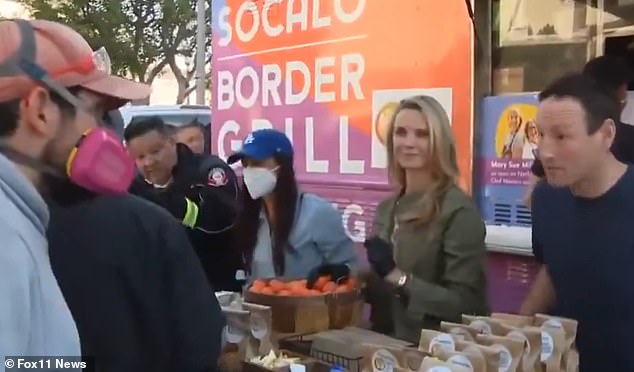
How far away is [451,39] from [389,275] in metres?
1.46

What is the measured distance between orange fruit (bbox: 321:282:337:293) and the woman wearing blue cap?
490 mm

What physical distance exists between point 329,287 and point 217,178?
5.04ft

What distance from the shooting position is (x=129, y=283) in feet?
7.11

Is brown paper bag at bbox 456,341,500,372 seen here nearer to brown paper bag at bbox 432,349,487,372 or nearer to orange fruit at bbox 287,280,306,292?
brown paper bag at bbox 432,349,487,372

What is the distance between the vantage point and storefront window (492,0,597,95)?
3.88 metres

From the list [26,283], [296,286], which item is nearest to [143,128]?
[296,286]

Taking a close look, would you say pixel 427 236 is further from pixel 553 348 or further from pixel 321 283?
pixel 553 348

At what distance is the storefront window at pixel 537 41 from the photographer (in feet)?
12.7

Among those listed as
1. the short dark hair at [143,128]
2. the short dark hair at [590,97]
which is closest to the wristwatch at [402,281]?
the short dark hair at [590,97]

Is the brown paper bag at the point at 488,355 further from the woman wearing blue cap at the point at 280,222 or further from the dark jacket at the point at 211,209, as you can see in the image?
the dark jacket at the point at 211,209

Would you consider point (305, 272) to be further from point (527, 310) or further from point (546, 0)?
point (546, 0)

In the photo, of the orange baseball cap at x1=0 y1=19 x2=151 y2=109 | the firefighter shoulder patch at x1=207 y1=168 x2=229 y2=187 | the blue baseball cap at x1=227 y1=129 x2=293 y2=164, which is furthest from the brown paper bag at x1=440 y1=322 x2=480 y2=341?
A: the firefighter shoulder patch at x1=207 y1=168 x2=229 y2=187

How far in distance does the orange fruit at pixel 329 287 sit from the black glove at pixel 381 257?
0.53 feet

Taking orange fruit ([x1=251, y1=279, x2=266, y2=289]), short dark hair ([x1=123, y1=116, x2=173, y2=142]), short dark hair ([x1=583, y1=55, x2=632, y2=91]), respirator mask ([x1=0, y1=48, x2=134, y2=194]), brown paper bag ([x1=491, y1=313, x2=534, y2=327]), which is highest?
short dark hair ([x1=583, y1=55, x2=632, y2=91])
